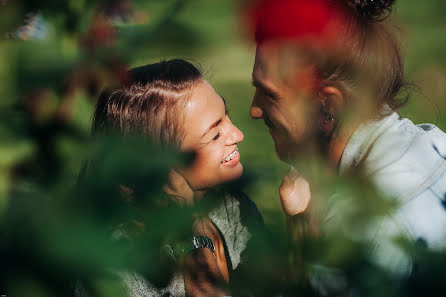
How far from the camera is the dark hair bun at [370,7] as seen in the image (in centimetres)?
149

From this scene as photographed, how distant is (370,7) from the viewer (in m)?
1.52

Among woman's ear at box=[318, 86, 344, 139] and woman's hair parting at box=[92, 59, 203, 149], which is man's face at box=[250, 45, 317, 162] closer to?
woman's ear at box=[318, 86, 344, 139]

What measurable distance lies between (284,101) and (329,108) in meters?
0.15

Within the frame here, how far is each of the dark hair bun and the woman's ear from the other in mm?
258

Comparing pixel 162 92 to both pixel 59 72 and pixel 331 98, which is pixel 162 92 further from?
pixel 59 72

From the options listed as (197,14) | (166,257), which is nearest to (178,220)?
(166,257)

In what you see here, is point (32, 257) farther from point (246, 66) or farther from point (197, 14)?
point (246, 66)

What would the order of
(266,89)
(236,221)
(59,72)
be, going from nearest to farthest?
(59,72) → (266,89) → (236,221)

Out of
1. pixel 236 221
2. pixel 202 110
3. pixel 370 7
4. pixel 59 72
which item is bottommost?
pixel 236 221

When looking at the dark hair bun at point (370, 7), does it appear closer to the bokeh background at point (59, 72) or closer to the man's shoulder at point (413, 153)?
the man's shoulder at point (413, 153)

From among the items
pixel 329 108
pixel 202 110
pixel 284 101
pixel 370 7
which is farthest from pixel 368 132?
pixel 202 110

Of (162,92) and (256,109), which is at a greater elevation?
(162,92)

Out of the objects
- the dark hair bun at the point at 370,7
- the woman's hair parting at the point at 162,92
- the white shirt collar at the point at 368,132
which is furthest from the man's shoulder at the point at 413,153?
the woman's hair parting at the point at 162,92

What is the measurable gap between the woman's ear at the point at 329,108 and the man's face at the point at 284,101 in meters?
0.03
